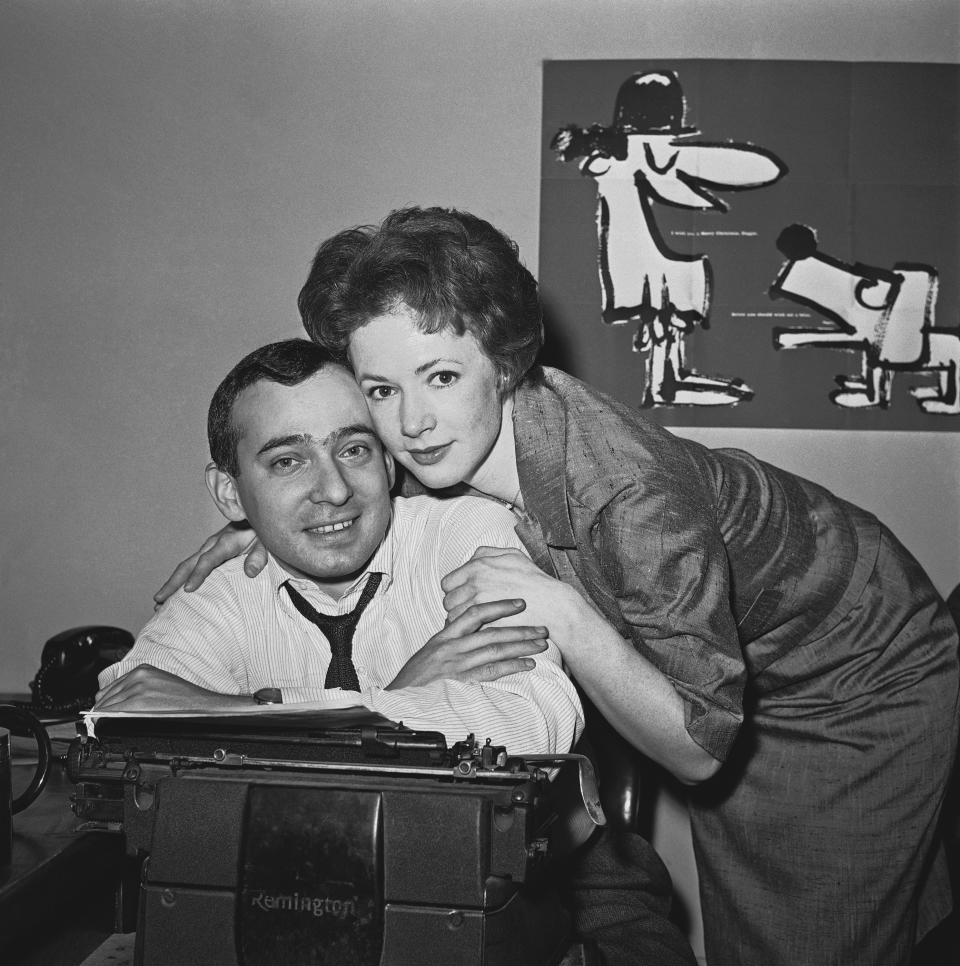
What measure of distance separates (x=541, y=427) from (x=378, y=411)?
27 cm

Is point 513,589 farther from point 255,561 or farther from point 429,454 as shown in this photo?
point 255,561

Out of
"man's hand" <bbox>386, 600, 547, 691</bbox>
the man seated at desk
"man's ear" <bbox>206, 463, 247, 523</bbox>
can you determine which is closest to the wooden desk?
the man seated at desk

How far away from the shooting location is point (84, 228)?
2959 millimetres

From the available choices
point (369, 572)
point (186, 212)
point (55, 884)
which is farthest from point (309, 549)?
point (186, 212)

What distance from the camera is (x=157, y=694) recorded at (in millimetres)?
1591

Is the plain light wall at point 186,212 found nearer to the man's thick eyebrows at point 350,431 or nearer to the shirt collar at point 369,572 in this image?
the shirt collar at point 369,572

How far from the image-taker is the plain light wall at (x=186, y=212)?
2869mm

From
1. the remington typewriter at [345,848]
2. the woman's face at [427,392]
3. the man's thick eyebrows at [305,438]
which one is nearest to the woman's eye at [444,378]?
the woman's face at [427,392]

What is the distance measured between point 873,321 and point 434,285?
1.59m

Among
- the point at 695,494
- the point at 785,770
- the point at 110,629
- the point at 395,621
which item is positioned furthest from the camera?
the point at 110,629

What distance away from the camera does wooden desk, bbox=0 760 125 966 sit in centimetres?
118

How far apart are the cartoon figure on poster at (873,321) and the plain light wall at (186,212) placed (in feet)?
0.48

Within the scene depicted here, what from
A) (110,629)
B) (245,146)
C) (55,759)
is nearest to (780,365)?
(245,146)

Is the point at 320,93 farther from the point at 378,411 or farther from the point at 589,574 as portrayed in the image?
the point at 589,574
